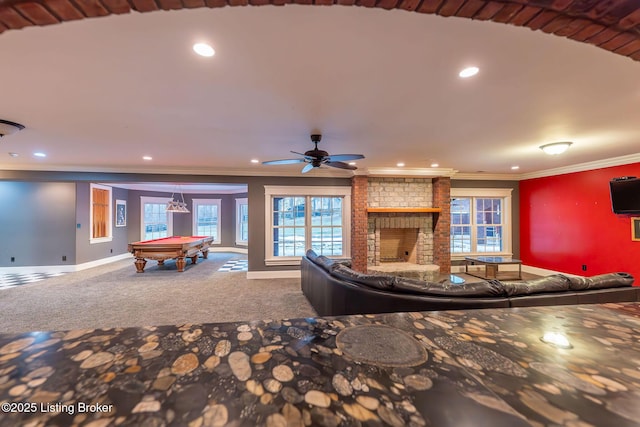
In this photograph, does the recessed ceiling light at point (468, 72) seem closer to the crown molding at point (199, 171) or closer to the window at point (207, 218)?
the crown molding at point (199, 171)

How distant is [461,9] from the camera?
1058 mm

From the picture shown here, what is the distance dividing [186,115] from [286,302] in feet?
9.40

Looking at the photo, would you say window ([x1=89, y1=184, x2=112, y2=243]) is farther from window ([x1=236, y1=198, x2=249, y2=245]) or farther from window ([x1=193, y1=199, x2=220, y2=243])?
window ([x1=236, y1=198, x2=249, y2=245])

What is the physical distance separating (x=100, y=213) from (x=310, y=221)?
5.84m

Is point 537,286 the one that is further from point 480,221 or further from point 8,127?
point 8,127

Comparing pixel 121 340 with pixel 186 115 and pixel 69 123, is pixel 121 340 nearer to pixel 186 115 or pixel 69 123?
pixel 186 115

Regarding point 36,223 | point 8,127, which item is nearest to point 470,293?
point 8,127

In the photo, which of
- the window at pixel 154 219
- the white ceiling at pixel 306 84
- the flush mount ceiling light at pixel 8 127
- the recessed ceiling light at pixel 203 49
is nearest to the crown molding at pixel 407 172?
the white ceiling at pixel 306 84

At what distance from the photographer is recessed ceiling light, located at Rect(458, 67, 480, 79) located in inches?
71.2

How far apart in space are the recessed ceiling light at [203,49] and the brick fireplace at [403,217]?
14.2 ft

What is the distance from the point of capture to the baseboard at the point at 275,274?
221 inches

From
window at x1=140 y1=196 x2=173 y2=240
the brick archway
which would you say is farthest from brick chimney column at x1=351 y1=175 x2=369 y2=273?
window at x1=140 y1=196 x2=173 y2=240

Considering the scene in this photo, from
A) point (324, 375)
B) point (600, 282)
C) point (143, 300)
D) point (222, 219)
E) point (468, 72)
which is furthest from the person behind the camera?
point (222, 219)

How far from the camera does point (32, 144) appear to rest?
11.9ft
